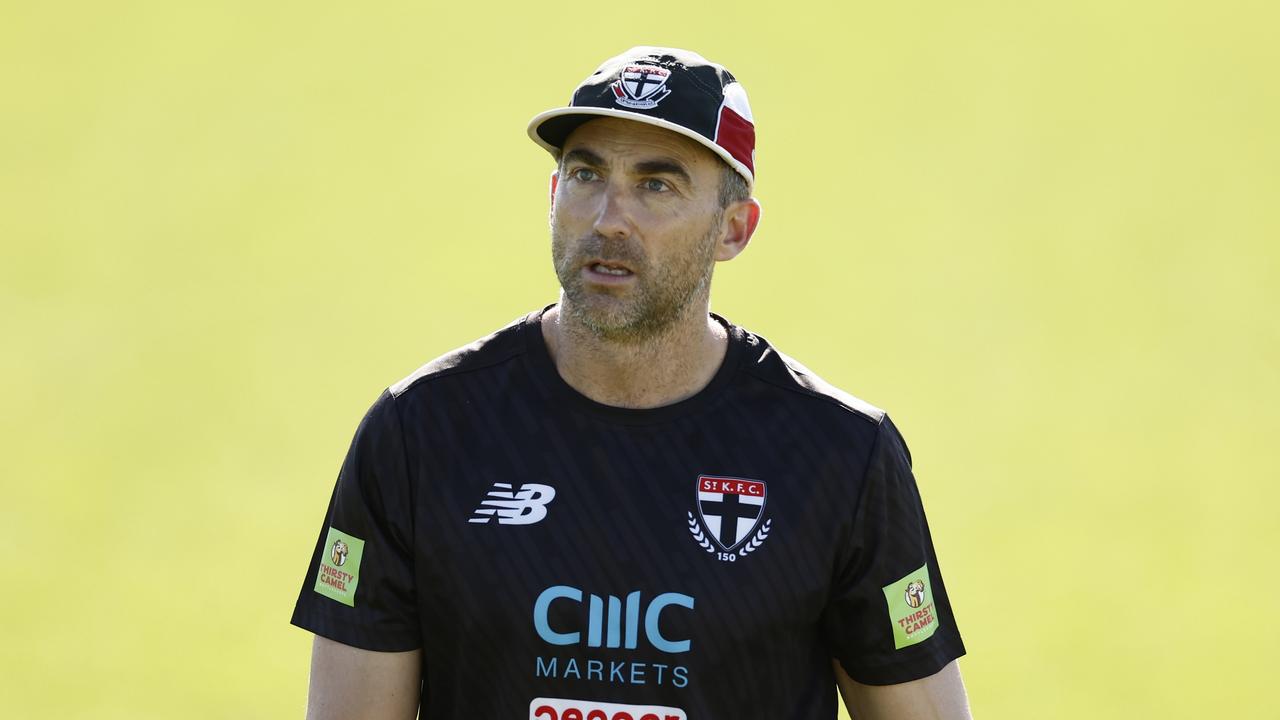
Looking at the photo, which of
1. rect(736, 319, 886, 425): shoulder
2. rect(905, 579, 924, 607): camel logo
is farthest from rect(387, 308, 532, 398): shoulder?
rect(905, 579, 924, 607): camel logo

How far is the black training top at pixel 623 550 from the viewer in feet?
7.06

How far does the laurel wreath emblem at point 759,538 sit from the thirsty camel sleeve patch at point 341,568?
1.78ft

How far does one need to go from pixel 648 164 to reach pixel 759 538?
556 millimetres

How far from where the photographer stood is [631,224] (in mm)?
2180

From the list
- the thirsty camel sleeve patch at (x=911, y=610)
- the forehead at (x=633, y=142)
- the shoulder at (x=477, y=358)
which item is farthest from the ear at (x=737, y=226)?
the thirsty camel sleeve patch at (x=911, y=610)

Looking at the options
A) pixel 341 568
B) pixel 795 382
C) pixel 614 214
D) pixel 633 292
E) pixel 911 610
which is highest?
pixel 614 214

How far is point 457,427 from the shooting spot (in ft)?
7.41

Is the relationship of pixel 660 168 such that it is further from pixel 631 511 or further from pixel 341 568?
pixel 341 568

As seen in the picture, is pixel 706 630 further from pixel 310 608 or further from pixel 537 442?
pixel 310 608

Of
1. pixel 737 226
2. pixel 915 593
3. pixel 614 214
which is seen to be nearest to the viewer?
pixel 614 214

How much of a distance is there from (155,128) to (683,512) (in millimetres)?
3699

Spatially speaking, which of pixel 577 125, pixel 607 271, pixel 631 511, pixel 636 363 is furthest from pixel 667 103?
pixel 631 511

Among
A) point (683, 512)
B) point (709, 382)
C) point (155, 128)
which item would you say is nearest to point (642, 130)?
point (709, 382)

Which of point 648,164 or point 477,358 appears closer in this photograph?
point 648,164
